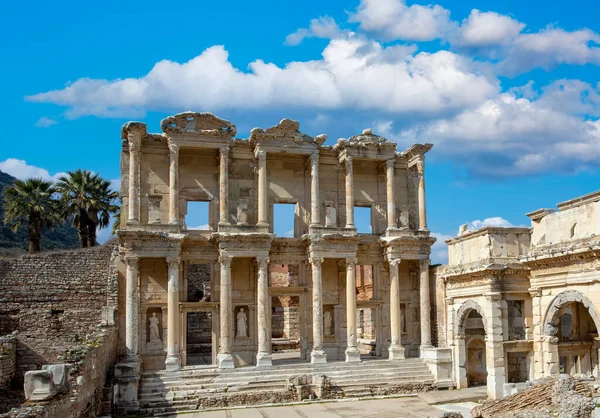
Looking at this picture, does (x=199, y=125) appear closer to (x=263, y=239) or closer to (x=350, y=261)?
(x=263, y=239)

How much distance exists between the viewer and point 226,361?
25953 mm

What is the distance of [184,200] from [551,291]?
15416mm

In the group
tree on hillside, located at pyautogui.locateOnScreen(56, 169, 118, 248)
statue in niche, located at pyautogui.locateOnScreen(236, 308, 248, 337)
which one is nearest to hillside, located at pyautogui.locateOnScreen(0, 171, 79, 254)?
tree on hillside, located at pyautogui.locateOnScreen(56, 169, 118, 248)

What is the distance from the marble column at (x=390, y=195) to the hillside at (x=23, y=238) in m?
29.0

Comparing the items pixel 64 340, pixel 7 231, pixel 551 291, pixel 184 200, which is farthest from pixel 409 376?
pixel 7 231

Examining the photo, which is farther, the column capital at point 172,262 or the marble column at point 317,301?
the marble column at point 317,301

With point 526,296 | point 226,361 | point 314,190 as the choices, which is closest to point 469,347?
point 526,296

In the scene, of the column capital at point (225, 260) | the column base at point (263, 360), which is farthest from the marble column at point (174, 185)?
the column base at point (263, 360)

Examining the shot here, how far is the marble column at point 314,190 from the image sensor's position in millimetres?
28391

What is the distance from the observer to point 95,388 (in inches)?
840

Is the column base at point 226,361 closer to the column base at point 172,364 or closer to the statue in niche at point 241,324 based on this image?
the column base at point 172,364

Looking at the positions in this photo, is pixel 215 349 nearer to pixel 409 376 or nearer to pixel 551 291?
pixel 409 376

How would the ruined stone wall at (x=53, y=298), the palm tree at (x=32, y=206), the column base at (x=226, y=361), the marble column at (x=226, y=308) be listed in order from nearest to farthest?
the ruined stone wall at (x=53, y=298) → the column base at (x=226, y=361) → the marble column at (x=226, y=308) → the palm tree at (x=32, y=206)

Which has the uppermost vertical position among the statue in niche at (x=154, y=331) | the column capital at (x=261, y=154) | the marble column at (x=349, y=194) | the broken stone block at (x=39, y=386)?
the column capital at (x=261, y=154)
